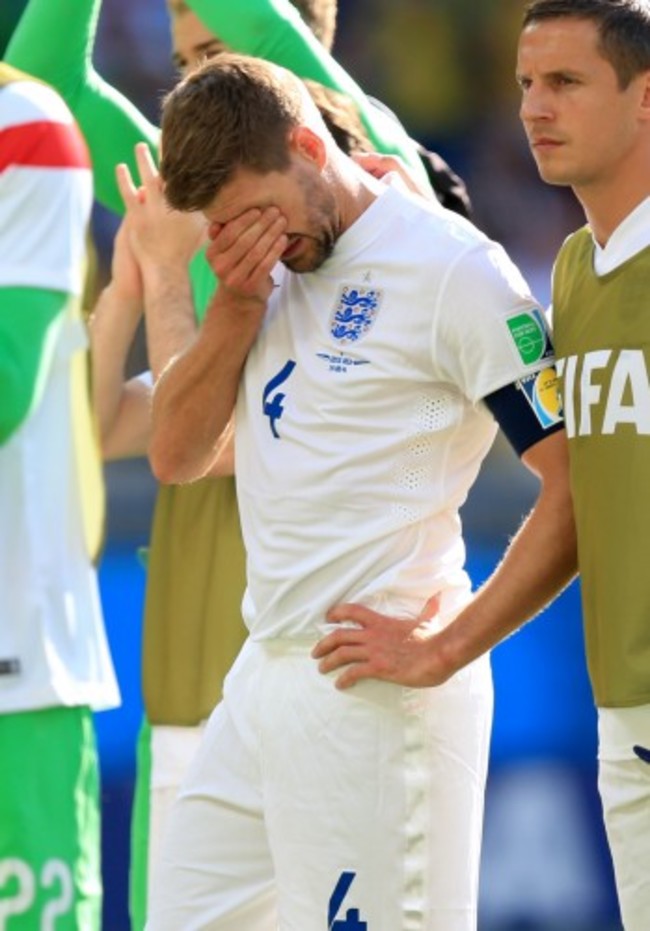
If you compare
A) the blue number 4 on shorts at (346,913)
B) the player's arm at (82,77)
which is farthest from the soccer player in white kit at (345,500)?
the player's arm at (82,77)

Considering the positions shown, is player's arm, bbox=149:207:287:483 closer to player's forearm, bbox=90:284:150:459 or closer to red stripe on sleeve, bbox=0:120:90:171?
red stripe on sleeve, bbox=0:120:90:171

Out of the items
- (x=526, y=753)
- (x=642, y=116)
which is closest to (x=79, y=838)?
(x=642, y=116)

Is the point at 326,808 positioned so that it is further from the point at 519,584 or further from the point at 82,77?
the point at 82,77

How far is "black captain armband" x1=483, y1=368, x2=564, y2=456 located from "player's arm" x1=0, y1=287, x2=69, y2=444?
2.52 feet

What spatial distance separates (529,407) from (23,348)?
2.75 feet

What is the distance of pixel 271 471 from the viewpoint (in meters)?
3.32

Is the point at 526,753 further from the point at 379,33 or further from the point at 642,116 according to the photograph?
the point at 642,116

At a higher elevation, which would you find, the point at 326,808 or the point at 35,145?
the point at 35,145

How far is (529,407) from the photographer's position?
10.5 ft

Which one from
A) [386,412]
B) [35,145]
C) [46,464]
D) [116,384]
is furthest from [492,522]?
[386,412]

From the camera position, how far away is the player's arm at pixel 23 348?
11.8ft

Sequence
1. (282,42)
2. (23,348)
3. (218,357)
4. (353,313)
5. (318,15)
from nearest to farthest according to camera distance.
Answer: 1. (353,313)
2. (218,357)
3. (23,348)
4. (282,42)
5. (318,15)

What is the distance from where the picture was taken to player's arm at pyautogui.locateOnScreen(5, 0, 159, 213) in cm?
461

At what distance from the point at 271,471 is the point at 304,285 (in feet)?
0.87
